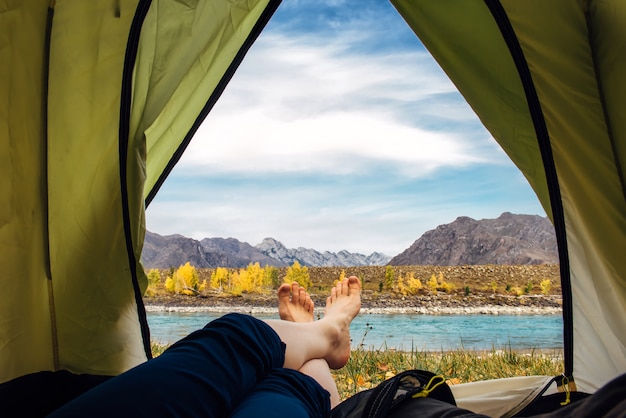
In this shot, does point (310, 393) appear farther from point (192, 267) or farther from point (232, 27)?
point (192, 267)

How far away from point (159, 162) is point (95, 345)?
545mm

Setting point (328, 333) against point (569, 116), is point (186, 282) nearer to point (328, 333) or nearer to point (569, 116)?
point (328, 333)

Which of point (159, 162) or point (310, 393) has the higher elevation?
point (159, 162)

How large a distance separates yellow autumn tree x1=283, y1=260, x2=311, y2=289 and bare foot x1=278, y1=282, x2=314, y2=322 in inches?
111

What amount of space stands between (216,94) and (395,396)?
1.09 meters

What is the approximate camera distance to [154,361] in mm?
739

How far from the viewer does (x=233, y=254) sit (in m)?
6.09

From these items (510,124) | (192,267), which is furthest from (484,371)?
(192,267)

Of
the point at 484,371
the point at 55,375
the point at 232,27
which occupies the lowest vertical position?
the point at 484,371

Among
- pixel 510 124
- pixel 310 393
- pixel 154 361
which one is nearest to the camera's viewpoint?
pixel 154 361

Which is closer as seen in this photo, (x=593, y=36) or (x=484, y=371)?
(x=593, y=36)

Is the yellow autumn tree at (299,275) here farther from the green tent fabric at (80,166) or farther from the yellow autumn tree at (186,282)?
the green tent fabric at (80,166)

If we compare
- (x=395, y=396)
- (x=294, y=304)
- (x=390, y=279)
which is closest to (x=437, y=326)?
(x=390, y=279)

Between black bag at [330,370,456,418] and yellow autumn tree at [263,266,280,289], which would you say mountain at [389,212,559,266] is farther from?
black bag at [330,370,456,418]
